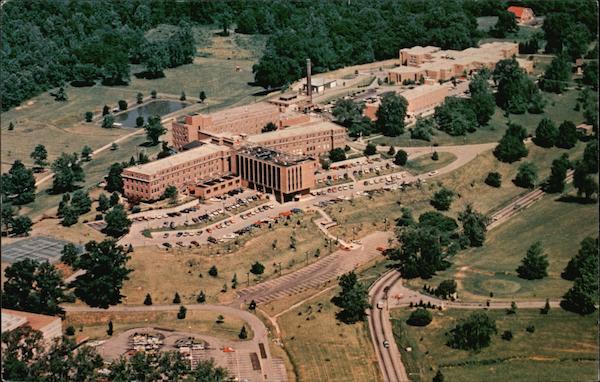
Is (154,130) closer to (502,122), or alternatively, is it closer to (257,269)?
(257,269)

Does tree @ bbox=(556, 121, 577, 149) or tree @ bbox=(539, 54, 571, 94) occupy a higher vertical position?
tree @ bbox=(539, 54, 571, 94)

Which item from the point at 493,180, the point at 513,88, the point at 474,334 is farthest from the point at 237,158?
the point at 513,88

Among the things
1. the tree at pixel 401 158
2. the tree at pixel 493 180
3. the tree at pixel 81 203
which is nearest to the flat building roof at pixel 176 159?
the tree at pixel 81 203

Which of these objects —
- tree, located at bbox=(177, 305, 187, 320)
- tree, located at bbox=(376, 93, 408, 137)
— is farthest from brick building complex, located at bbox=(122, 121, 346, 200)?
tree, located at bbox=(177, 305, 187, 320)

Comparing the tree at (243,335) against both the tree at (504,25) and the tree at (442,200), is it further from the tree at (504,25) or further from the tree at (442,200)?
the tree at (504,25)

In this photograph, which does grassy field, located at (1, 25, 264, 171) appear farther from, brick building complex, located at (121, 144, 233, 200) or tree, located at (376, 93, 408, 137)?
tree, located at (376, 93, 408, 137)

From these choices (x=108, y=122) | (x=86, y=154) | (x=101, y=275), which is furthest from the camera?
(x=108, y=122)
